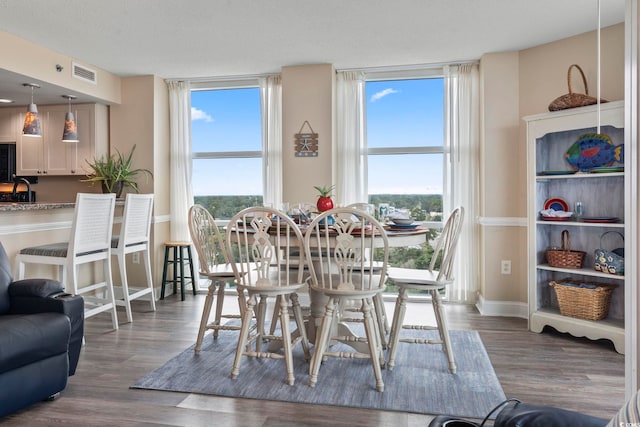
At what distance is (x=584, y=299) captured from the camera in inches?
137

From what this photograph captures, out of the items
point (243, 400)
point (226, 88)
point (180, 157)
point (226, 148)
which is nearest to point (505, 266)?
point (243, 400)

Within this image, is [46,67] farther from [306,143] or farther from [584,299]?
[584,299]

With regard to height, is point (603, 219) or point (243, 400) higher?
point (603, 219)

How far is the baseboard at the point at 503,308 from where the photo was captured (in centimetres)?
422

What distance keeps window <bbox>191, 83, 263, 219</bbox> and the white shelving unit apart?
2870 millimetres

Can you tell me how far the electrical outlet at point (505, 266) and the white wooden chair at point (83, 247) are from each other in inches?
139

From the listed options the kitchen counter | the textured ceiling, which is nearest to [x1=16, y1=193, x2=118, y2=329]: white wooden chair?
the kitchen counter

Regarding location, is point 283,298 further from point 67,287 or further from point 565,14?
point 565,14

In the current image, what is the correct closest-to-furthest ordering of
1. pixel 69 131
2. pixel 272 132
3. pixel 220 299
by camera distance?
pixel 220 299
pixel 69 131
pixel 272 132

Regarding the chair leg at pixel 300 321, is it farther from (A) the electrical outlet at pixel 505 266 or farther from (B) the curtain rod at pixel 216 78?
(B) the curtain rod at pixel 216 78

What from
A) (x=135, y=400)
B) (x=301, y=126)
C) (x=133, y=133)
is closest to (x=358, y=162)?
(x=301, y=126)

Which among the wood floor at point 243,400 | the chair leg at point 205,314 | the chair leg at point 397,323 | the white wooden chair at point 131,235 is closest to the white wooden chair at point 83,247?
the white wooden chair at point 131,235

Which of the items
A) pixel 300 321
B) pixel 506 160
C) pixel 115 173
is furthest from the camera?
pixel 115 173

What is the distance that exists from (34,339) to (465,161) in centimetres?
395
